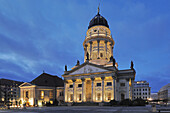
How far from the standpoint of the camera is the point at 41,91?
207ft

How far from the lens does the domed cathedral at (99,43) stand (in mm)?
68500

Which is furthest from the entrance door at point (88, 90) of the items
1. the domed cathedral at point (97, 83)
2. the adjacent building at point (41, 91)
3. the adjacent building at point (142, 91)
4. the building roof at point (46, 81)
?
the adjacent building at point (142, 91)

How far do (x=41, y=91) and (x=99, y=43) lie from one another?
3273cm

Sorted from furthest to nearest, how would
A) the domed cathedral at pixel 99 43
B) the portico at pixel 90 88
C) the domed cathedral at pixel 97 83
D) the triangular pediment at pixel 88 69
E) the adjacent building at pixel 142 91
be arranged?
the adjacent building at pixel 142 91 → the domed cathedral at pixel 99 43 → the triangular pediment at pixel 88 69 → the portico at pixel 90 88 → the domed cathedral at pixel 97 83

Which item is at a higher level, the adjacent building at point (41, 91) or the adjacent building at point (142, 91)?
the adjacent building at point (41, 91)

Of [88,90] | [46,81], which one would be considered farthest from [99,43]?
[46,81]

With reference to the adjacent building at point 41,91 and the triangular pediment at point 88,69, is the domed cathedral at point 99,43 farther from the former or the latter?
→ the adjacent building at point 41,91

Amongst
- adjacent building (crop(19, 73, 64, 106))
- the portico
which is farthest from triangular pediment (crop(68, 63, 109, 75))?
adjacent building (crop(19, 73, 64, 106))

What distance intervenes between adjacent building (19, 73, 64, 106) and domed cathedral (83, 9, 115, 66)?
19568mm

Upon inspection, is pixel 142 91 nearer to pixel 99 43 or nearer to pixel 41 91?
pixel 99 43

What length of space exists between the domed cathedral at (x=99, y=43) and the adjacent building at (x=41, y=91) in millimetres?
19568

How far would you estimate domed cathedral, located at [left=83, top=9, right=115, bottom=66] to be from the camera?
68500 millimetres

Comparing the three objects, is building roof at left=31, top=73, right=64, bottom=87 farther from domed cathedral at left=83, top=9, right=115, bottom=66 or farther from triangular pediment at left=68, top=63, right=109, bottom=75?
domed cathedral at left=83, top=9, right=115, bottom=66

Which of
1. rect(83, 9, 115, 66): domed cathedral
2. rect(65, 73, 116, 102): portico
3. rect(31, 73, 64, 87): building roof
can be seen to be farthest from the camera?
rect(83, 9, 115, 66): domed cathedral
